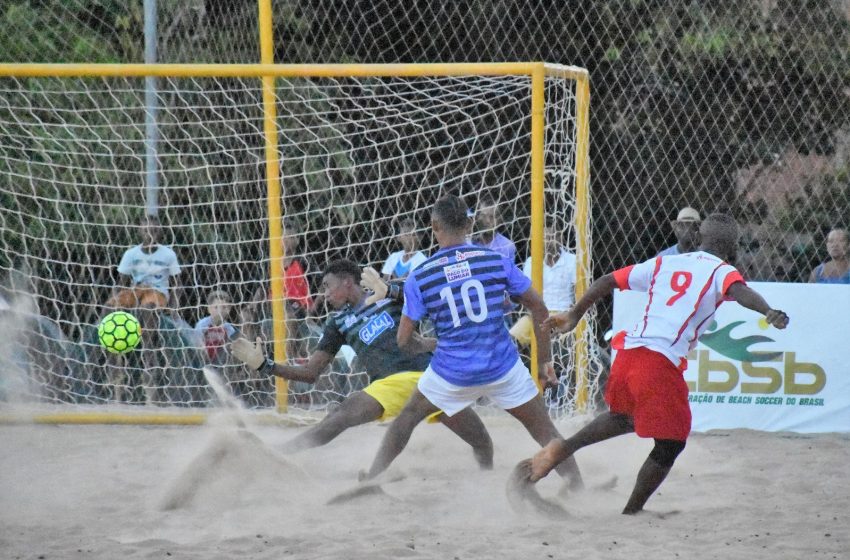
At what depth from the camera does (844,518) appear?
6.32m

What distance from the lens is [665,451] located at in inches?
235

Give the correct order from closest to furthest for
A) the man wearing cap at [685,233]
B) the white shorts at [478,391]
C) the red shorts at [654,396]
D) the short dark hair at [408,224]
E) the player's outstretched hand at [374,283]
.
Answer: the red shorts at [654,396] < the white shorts at [478,391] < the player's outstretched hand at [374,283] < the man wearing cap at [685,233] < the short dark hair at [408,224]

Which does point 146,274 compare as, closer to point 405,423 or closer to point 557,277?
point 557,277

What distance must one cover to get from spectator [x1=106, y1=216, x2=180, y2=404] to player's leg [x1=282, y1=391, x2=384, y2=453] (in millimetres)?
2800

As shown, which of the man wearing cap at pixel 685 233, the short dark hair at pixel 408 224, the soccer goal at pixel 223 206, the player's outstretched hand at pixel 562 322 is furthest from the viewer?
the short dark hair at pixel 408 224

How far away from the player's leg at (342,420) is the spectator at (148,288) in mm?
2800

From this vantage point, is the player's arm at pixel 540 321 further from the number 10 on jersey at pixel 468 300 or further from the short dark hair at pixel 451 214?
the short dark hair at pixel 451 214

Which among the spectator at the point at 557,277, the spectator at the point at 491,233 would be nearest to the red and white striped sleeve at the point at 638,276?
the spectator at the point at 491,233

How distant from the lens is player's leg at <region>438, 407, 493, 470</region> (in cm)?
714

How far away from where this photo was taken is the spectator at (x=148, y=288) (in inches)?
372

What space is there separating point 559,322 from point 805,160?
17.3 feet

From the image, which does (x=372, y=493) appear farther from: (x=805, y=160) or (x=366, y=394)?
(x=805, y=160)

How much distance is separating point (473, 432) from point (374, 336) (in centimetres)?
80

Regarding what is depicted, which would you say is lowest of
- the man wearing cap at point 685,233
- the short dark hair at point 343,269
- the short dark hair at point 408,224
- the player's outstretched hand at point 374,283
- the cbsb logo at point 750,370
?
the cbsb logo at point 750,370
